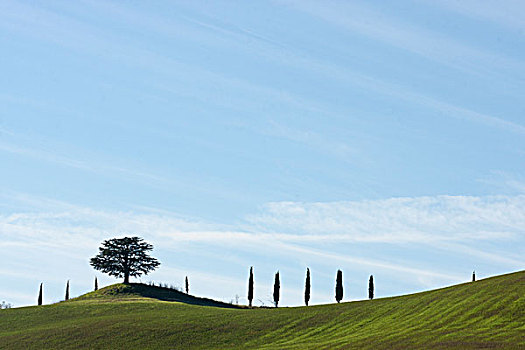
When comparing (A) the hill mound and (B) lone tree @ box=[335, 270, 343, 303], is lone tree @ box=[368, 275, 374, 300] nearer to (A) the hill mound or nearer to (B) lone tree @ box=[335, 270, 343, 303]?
(B) lone tree @ box=[335, 270, 343, 303]

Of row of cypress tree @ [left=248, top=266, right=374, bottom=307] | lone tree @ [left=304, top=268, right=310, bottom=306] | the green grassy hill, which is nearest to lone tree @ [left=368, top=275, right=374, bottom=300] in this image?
row of cypress tree @ [left=248, top=266, right=374, bottom=307]

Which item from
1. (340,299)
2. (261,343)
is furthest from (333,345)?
(340,299)

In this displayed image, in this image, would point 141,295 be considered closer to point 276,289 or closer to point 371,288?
point 276,289

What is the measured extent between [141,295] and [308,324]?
49.8 m

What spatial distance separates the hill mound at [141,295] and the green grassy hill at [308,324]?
16371mm

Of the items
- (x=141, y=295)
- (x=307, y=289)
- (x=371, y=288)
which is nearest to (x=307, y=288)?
(x=307, y=289)

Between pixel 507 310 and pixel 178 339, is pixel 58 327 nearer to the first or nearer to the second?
pixel 178 339

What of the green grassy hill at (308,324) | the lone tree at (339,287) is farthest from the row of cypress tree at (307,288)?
the green grassy hill at (308,324)

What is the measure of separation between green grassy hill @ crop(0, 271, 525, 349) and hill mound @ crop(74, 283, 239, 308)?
16.4 m

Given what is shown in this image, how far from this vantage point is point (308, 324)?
90.8m

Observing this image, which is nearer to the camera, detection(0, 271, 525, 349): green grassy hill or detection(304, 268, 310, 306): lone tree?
detection(0, 271, 525, 349): green grassy hill

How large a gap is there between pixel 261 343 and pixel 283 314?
16426mm

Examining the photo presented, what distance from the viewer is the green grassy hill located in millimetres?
70812

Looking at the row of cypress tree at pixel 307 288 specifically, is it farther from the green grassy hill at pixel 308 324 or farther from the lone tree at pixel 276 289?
the green grassy hill at pixel 308 324
